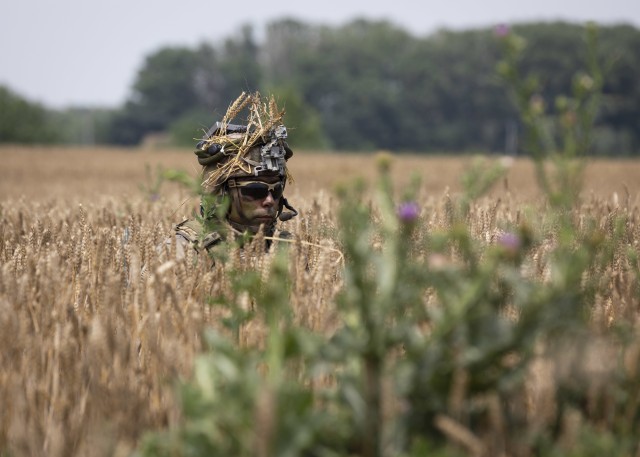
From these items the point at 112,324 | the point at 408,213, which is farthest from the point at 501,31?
the point at 112,324

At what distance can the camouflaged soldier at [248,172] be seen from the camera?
12.4ft

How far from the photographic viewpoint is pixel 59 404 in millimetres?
2227

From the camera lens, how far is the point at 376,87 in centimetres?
8262

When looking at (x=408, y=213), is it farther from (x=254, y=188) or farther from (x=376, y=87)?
(x=376, y=87)

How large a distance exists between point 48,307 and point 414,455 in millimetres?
1523

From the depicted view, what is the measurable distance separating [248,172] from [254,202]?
0.14 metres

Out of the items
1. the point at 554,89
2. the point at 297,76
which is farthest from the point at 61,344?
the point at 297,76

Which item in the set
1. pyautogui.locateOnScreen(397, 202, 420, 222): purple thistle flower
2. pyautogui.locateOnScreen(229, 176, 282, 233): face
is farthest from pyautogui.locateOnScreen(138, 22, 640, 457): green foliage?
pyautogui.locateOnScreen(229, 176, 282, 233): face

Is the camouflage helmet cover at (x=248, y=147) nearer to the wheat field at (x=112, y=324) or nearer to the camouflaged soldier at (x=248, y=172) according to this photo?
the camouflaged soldier at (x=248, y=172)

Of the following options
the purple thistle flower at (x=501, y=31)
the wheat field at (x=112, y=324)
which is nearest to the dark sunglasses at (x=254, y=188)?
the wheat field at (x=112, y=324)

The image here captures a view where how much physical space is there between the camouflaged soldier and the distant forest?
66.2 metres

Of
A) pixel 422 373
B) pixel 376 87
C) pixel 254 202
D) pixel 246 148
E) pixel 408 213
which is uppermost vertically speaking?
pixel 376 87

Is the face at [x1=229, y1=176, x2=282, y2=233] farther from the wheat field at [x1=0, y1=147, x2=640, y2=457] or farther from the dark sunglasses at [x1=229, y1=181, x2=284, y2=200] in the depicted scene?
the wheat field at [x1=0, y1=147, x2=640, y2=457]

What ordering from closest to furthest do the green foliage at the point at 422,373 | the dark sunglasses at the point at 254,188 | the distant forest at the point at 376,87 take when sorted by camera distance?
the green foliage at the point at 422,373, the dark sunglasses at the point at 254,188, the distant forest at the point at 376,87
